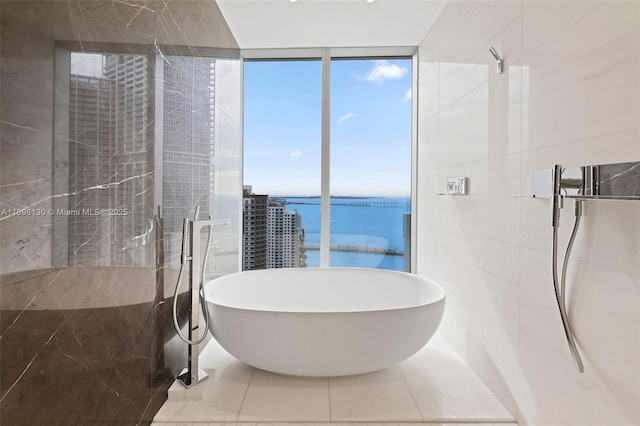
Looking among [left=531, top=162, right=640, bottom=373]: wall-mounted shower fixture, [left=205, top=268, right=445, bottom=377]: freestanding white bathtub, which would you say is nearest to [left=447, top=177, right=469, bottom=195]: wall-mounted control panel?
[left=205, top=268, right=445, bottom=377]: freestanding white bathtub

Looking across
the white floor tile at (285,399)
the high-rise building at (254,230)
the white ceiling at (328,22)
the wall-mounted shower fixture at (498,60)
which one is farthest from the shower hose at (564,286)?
the high-rise building at (254,230)

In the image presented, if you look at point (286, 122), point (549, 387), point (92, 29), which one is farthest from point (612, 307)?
point (286, 122)

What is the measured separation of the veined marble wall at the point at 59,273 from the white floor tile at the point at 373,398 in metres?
0.92

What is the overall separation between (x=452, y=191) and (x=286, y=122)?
1780 millimetres

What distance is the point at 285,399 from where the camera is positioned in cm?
191

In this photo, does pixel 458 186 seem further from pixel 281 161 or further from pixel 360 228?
pixel 281 161

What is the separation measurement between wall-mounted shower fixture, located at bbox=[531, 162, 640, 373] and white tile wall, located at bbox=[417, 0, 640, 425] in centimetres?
4

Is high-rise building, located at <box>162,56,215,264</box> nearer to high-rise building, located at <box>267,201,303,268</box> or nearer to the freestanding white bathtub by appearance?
the freestanding white bathtub

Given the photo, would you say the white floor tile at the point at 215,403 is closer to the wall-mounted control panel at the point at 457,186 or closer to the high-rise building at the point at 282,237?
the high-rise building at the point at 282,237

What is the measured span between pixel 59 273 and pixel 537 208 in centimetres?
186

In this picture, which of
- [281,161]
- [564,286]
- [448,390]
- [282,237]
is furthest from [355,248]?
[564,286]

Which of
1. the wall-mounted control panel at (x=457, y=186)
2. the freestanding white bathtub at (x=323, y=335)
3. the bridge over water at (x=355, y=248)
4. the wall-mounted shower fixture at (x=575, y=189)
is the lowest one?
the freestanding white bathtub at (x=323, y=335)

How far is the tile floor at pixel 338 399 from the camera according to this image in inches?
69.1

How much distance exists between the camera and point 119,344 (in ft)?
4.87
